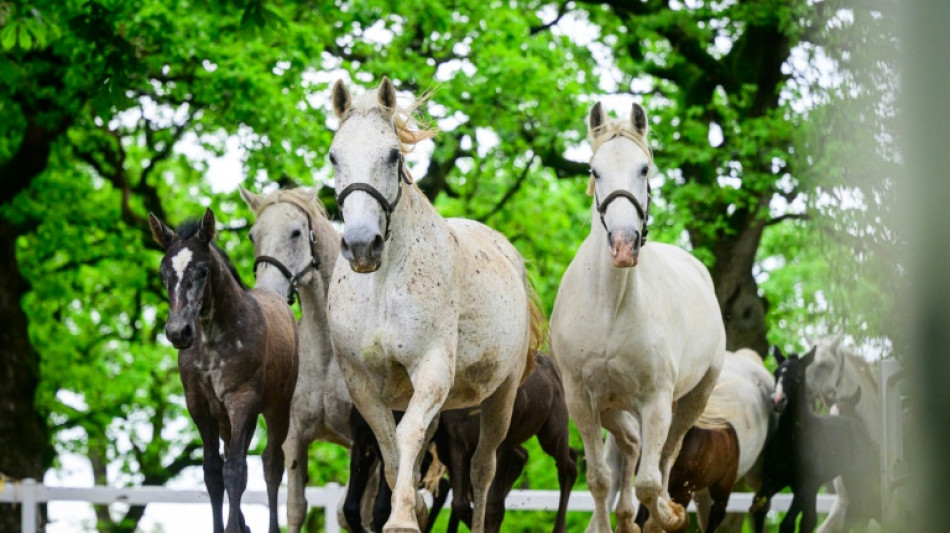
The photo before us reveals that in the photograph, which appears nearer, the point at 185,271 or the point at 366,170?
the point at 366,170

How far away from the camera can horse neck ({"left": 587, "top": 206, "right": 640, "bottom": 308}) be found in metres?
6.90

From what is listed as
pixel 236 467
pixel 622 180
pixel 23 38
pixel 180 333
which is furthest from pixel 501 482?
pixel 23 38

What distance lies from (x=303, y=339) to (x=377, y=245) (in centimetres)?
282

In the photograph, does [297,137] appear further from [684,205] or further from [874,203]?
[874,203]

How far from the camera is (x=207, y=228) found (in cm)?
649

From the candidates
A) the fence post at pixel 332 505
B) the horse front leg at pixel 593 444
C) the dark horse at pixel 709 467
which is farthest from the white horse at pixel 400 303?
the fence post at pixel 332 505

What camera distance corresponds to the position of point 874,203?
0.91m

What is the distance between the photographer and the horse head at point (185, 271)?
5973mm

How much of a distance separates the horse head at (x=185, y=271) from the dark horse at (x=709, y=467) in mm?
3949

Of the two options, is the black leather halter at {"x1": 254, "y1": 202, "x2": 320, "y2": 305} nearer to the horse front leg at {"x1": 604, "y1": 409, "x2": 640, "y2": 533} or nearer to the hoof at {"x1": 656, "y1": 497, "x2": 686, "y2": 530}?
the horse front leg at {"x1": 604, "y1": 409, "x2": 640, "y2": 533}

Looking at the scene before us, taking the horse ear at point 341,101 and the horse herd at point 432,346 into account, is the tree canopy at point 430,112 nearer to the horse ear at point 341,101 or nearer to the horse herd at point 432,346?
the horse herd at point 432,346

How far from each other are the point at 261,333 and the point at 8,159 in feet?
39.9

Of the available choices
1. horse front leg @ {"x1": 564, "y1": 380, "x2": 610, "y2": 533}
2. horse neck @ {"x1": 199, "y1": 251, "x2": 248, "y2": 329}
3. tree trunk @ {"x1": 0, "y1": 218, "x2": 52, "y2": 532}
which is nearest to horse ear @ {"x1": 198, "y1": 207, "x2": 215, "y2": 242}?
horse neck @ {"x1": 199, "y1": 251, "x2": 248, "y2": 329}

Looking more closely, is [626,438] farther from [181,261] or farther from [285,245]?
[181,261]
